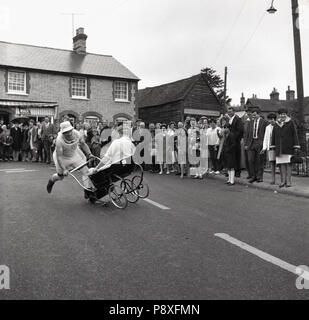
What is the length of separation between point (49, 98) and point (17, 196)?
24772 millimetres

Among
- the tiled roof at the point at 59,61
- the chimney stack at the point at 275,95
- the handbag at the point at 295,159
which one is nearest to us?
the handbag at the point at 295,159

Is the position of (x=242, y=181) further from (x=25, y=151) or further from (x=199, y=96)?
(x=199, y=96)

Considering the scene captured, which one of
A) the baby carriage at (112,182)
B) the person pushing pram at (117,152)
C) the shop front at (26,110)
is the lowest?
the baby carriage at (112,182)

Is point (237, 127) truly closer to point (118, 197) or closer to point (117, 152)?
point (117, 152)

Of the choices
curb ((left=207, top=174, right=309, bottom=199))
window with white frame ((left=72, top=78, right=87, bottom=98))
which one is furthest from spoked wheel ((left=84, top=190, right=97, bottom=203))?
window with white frame ((left=72, top=78, right=87, bottom=98))


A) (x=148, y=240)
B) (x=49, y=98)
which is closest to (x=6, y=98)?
(x=49, y=98)

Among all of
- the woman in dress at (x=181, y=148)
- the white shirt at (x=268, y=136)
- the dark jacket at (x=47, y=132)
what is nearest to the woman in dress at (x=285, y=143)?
the white shirt at (x=268, y=136)

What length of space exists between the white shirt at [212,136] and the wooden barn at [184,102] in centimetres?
2817

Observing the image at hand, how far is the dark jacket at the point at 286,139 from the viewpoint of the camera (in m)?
12.2

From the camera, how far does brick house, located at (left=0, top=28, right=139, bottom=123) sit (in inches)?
1261

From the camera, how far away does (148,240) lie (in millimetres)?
6160

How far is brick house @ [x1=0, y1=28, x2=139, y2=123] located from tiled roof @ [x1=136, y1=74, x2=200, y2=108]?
7721 millimetres

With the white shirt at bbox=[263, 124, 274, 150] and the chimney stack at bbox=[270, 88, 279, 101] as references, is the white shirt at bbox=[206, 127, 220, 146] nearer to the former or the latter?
the white shirt at bbox=[263, 124, 274, 150]

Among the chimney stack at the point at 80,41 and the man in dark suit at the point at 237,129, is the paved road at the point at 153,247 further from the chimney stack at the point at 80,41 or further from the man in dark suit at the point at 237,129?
the chimney stack at the point at 80,41
